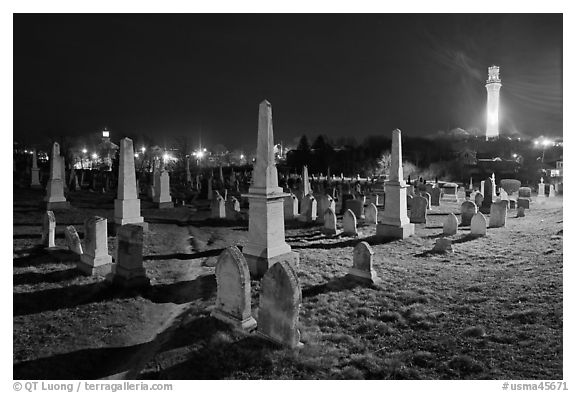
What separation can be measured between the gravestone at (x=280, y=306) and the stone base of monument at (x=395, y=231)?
27.1 ft

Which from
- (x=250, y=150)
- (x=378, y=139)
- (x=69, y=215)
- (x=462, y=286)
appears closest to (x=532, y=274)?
(x=462, y=286)

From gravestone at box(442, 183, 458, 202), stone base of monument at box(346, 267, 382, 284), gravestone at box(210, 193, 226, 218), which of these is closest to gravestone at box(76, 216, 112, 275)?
stone base of monument at box(346, 267, 382, 284)

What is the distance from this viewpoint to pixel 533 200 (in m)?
24.3

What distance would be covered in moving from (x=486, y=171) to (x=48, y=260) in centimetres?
5134

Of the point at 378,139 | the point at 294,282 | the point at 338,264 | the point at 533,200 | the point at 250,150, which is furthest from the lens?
the point at 250,150

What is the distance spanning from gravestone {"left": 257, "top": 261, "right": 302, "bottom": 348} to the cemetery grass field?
0.18 meters

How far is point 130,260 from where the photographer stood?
7254 mm

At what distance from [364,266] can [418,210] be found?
9.00 metres

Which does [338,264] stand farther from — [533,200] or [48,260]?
[533,200]

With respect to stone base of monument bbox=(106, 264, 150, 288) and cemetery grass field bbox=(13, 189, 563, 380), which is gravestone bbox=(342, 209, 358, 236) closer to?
cemetery grass field bbox=(13, 189, 563, 380)

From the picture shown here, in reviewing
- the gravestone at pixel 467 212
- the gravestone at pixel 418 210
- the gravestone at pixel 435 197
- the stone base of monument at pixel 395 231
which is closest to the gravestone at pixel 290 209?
the stone base of monument at pixel 395 231

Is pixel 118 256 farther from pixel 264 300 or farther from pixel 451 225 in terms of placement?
pixel 451 225

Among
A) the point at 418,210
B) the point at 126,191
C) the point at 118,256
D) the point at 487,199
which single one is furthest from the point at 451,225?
the point at 126,191

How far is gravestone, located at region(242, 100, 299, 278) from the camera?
26.5 feet
